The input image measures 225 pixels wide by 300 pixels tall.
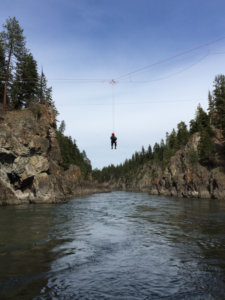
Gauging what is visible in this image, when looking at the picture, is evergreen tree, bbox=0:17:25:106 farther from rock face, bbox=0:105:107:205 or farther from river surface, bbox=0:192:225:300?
river surface, bbox=0:192:225:300

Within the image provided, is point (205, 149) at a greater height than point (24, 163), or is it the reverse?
point (205, 149)

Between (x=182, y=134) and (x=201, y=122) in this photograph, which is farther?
(x=182, y=134)

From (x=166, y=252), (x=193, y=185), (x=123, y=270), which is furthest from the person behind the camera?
(x=193, y=185)

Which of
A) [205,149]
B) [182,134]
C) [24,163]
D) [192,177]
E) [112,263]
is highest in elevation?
[182,134]

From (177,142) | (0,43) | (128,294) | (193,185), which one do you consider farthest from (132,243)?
(177,142)

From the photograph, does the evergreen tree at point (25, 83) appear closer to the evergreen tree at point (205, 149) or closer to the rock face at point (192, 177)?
the rock face at point (192, 177)

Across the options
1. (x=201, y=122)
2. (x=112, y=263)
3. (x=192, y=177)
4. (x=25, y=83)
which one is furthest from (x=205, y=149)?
(x=112, y=263)

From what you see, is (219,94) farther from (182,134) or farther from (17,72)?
(17,72)

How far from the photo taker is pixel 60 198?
164 feet

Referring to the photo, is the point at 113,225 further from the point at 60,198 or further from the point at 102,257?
the point at 60,198

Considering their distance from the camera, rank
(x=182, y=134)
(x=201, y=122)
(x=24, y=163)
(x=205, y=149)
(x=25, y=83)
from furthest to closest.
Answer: (x=182, y=134)
(x=201, y=122)
(x=205, y=149)
(x=25, y=83)
(x=24, y=163)

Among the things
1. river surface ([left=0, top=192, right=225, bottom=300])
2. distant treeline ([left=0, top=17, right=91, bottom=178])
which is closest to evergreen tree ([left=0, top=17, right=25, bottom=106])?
distant treeline ([left=0, top=17, right=91, bottom=178])

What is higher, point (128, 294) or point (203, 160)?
point (203, 160)

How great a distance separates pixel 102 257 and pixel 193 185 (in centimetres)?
7014
